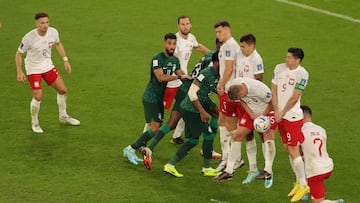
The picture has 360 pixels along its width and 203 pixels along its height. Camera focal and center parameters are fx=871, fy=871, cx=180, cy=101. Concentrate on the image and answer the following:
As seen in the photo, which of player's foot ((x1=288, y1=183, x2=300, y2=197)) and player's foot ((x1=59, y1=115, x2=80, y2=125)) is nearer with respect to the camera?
player's foot ((x1=288, y1=183, x2=300, y2=197))

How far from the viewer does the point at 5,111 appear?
1872 centimetres

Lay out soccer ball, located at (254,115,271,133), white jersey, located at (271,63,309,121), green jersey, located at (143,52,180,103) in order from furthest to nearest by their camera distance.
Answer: green jersey, located at (143,52,180,103), soccer ball, located at (254,115,271,133), white jersey, located at (271,63,309,121)

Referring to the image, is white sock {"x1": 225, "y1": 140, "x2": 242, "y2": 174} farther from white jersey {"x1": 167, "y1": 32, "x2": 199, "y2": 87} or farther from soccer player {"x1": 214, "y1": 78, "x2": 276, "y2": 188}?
white jersey {"x1": 167, "y1": 32, "x2": 199, "y2": 87}

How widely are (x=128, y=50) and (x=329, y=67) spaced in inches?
210

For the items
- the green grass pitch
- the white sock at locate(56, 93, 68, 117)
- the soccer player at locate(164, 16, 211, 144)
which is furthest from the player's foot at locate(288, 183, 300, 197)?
the white sock at locate(56, 93, 68, 117)

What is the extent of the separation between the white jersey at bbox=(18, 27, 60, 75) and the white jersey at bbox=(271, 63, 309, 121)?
5403mm

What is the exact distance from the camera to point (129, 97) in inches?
780

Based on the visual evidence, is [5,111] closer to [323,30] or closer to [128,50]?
[128,50]

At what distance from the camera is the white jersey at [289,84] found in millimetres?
13977

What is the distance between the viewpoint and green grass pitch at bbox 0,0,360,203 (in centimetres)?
1487

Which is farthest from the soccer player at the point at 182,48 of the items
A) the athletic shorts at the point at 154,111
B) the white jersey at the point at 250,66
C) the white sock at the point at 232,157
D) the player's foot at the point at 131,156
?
the white sock at the point at 232,157

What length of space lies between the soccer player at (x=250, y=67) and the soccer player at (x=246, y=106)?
0.37m

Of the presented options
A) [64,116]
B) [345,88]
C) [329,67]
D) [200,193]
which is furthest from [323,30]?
[200,193]

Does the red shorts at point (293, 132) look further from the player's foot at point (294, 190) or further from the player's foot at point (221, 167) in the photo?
the player's foot at point (221, 167)
